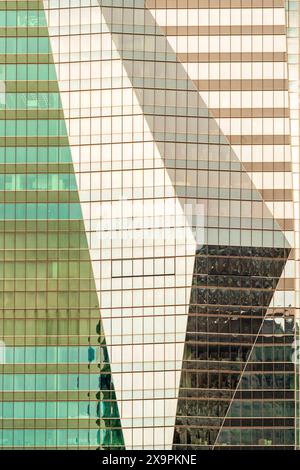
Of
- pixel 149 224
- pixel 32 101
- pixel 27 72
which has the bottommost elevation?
pixel 149 224

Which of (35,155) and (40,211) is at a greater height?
(35,155)

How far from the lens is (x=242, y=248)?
101 metres

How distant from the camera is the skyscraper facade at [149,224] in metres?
101

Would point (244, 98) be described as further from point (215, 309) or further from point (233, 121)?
point (215, 309)

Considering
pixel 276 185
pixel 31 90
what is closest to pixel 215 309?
pixel 276 185

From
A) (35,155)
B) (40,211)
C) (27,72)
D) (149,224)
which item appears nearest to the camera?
(149,224)

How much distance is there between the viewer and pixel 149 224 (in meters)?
102

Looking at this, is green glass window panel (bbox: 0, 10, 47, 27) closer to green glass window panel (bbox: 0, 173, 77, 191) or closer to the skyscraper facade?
the skyscraper facade

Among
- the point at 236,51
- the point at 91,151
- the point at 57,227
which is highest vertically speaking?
the point at 236,51

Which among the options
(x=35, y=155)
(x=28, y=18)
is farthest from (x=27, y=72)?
(x=35, y=155)

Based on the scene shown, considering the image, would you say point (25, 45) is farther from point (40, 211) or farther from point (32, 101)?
point (40, 211)

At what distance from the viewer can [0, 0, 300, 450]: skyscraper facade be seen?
330 ft

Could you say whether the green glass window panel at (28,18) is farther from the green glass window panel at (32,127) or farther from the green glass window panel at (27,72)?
the green glass window panel at (32,127)
